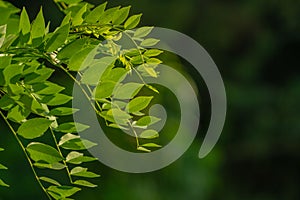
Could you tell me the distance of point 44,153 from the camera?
456mm

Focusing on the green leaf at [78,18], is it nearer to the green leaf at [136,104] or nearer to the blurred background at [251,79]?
the green leaf at [136,104]

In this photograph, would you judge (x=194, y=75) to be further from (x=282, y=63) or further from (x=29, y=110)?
(x=29, y=110)

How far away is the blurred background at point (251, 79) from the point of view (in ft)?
8.78

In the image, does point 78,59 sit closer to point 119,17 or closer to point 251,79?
point 119,17

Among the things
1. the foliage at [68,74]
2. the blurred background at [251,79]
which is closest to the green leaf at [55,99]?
the foliage at [68,74]

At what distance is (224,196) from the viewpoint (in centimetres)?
258

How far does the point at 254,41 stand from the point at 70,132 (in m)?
2.42

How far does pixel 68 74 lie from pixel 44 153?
5cm

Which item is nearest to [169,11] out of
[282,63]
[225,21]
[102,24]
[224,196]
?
[225,21]

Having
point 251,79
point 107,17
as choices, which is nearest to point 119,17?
point 107,17

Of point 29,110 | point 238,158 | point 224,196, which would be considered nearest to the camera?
point 29,110

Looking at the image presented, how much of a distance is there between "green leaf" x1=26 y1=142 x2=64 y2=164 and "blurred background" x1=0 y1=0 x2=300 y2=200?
203 centimetres

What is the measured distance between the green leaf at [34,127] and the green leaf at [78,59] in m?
0.04

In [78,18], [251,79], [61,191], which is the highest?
[251,79]
